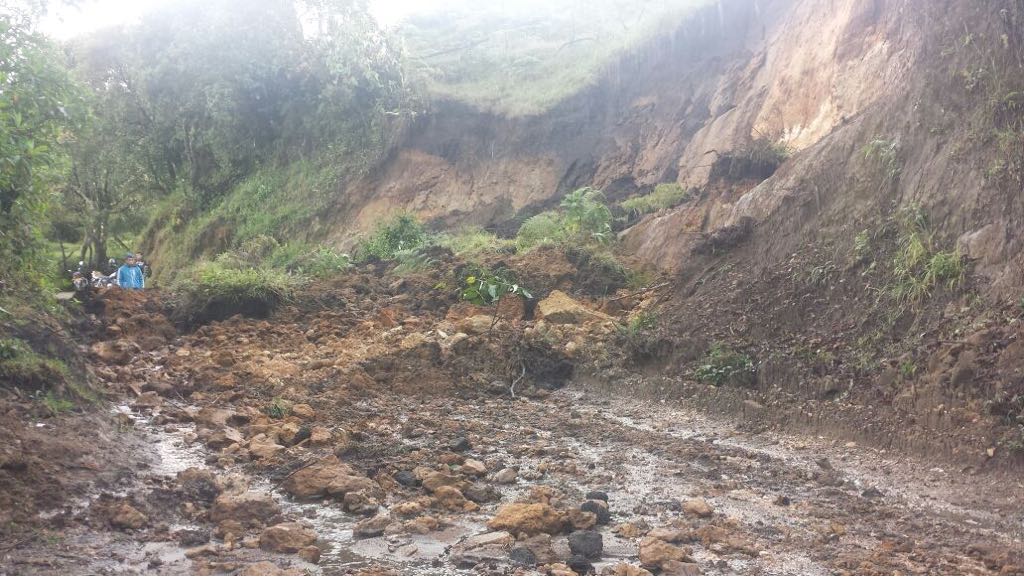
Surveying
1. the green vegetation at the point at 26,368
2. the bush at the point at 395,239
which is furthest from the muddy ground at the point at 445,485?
the bush at the point at 395,239

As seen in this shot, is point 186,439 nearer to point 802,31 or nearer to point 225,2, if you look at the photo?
point 802,31

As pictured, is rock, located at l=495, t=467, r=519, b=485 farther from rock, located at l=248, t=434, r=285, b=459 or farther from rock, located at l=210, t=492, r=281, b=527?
rock, located at l=248, t=434, r=285, b=459

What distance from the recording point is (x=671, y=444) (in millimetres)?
6602

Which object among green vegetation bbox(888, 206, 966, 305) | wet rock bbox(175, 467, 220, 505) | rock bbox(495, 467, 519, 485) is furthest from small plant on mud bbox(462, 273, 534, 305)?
wet rock bbox(175, 467, 220, 505)

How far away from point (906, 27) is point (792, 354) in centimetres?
538

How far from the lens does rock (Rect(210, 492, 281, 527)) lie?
4391 mm

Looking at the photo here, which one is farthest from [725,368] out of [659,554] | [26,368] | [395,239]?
[395,239]

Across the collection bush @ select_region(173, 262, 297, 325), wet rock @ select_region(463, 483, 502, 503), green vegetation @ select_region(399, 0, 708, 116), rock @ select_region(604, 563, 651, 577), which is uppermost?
green vegetation @ select_region(399, 0, 708, 116)

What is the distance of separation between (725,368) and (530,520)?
4349mm

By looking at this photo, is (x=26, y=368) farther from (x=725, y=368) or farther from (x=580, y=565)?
(x=725, y=368)

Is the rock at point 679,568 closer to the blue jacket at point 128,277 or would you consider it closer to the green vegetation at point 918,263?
the green vegetation at point 918,263

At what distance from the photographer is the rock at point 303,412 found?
705 centimetres

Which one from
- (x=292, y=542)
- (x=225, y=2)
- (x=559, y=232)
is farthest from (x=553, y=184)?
(x=292, y=542)

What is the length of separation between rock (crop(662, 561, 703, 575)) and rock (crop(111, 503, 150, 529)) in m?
2.80
